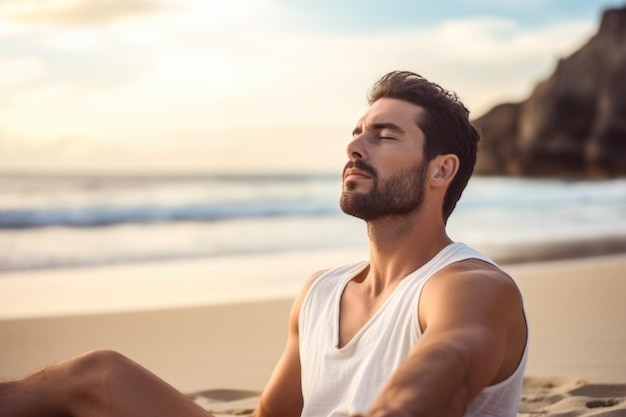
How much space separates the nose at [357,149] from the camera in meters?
3.22

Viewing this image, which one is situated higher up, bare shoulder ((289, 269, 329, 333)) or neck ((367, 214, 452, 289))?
neck ((367, 214, 452, 289))

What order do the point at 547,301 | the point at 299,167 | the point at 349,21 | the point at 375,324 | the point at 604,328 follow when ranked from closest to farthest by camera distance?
the point at 375,324 < the point at 604,328 < the point at 547,301 < the point at 349,21 < the point at 299,167

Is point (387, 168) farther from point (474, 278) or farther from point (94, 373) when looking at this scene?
point (94, 373)

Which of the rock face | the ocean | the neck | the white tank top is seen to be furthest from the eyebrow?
the rock face

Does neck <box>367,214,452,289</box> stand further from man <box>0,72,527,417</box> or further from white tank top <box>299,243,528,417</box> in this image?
white tank top <box>299,243,528,417</box>

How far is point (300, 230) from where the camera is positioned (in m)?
16.3

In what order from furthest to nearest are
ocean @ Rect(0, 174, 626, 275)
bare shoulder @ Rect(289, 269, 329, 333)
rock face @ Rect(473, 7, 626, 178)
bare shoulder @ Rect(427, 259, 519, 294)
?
rock face @ Rect(473, 7, 626, 178) → ocean @ Rect(0, 174, 626, 275) → bare shoulder @ Rect(289, 269, 329, 333) → bare shoulder @ Rect(427, 259, 519, 294)

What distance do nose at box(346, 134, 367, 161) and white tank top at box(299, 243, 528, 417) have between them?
17.2 inches

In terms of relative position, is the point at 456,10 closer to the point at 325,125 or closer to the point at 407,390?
the point at 325,125

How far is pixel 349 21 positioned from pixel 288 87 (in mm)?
3487

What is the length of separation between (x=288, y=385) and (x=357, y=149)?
943mm

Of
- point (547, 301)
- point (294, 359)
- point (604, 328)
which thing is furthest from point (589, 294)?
point (294, 359)

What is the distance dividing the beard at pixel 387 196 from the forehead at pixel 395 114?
16 centimetres

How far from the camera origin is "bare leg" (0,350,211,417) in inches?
124
